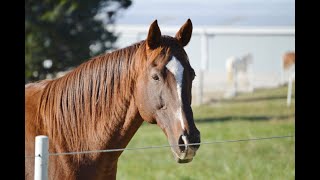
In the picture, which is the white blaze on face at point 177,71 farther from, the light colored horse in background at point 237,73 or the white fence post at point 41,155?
the light colored horse in background at point 237,73

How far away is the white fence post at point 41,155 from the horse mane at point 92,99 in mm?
563

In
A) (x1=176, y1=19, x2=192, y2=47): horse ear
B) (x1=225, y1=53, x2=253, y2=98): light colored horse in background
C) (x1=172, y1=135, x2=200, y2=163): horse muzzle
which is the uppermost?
(x1=176, y1=19, x2=192, y2=47): horse ear

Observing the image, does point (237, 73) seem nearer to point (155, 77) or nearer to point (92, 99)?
point (92, 99)

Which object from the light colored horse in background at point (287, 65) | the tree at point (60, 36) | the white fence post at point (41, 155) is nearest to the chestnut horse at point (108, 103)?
the white fence post at point (41, 155)

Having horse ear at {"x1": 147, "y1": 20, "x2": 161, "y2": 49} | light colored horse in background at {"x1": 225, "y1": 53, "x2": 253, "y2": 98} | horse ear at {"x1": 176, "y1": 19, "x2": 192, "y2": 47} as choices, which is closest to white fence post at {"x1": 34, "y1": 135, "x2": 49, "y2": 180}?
horse ear at {"x1": 147, "y1": 20, "x2": 161, "y2": 49}

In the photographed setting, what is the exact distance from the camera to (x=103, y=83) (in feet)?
11.7

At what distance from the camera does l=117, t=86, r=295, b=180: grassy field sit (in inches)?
291

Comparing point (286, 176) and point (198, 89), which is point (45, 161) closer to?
point (286, 176)

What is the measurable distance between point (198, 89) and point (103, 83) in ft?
40.5

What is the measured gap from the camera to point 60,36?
45.5 ft

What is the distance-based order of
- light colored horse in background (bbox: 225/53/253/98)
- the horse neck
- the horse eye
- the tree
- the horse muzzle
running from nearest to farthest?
1. the horse muzzle
2. the horse eye
3. the horse neck
4. the tree
5. light colored horse in background (bbox: 225/53/253/98)

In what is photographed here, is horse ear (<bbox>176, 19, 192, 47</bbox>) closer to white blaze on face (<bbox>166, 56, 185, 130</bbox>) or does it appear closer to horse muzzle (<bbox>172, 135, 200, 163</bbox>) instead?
white blaze on face (<bbox>166, 56, 185, 130</bbox>)

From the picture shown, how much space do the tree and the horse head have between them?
34.3 ft

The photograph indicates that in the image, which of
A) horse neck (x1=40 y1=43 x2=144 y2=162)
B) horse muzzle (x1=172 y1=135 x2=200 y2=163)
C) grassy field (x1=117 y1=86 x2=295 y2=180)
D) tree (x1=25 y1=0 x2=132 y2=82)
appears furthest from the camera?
tree (x1=25 y1=0 x2=132 y2=82)
